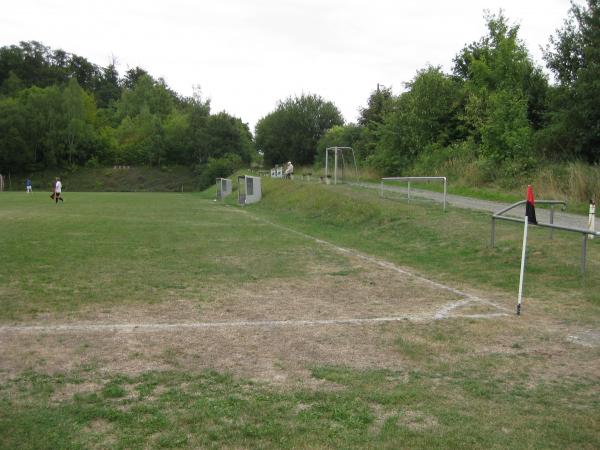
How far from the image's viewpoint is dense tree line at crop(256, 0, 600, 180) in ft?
81.0

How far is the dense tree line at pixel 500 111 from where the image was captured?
24703 mm

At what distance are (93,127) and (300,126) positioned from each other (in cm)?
4682

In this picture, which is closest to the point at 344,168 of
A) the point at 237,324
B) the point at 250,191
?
the point at 250,191

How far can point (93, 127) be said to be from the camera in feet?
306

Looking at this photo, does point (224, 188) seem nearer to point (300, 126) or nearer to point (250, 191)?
point (250, 191)

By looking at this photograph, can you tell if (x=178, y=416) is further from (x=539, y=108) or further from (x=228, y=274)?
(x=539, y=108)

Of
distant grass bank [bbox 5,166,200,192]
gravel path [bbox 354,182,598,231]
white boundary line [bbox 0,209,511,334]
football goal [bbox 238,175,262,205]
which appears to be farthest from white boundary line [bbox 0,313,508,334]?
distant grass bank [bbox 5,166,200,192]

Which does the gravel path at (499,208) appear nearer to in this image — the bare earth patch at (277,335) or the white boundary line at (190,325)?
the bare earth patch at (277,335)

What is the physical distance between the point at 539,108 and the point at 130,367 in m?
30.3

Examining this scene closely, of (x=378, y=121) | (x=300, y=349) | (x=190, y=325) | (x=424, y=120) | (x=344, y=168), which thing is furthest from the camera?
(x=378, y=121)

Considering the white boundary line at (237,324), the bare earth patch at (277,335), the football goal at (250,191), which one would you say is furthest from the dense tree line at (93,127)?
the white boundary line at (237,324)

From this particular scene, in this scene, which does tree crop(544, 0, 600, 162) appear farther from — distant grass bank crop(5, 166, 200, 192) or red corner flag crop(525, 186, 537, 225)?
distant grass bank crop(5, 166, 200, 192)

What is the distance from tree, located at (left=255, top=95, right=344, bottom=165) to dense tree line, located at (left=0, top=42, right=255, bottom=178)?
1327cm

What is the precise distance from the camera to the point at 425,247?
14000 mm
